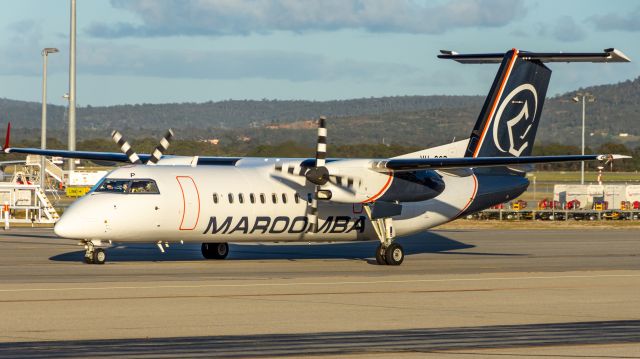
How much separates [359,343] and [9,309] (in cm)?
635

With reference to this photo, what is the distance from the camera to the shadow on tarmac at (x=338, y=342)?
12.2 metres

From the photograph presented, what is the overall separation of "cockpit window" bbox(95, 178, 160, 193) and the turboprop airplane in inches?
1.1

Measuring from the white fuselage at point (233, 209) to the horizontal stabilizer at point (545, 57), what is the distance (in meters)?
4.29

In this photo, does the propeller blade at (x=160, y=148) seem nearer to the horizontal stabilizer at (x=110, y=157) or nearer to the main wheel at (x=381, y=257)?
the horizontal stabilizer at (x=110, y=157)

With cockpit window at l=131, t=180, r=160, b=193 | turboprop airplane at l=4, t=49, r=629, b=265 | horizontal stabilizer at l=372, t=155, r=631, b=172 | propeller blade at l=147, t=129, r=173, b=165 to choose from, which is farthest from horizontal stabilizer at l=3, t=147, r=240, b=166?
horizontal stabilizer at l=372, t=155, r=631, b=172

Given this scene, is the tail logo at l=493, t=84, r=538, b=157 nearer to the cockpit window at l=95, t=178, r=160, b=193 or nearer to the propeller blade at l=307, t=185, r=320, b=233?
the propeller blade at l=307, t=185, r=320, b=233

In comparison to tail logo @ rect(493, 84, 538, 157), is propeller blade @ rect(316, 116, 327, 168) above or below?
below

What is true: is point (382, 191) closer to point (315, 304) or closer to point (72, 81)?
point (315, 304)

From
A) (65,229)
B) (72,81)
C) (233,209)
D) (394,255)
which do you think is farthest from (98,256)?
(72,81)

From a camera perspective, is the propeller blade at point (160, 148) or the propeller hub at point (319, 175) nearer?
the propeller hub at point (319, 175)

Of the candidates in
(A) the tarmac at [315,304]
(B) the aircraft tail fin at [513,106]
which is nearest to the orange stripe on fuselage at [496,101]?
(B) the aircraft tail fin at [513,106]

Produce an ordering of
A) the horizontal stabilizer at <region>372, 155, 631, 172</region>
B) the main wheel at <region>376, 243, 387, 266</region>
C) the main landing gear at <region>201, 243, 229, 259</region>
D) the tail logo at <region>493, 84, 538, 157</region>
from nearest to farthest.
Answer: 1. the horizontal stabilizer at <region>372, 155, 631, 172</region>
2. the main wheel at <region>376, 243, 387, 266</region>
3. the main landing gear at <region>201, 243, 229, 259</region>
4. the tail logo at <region>493, 84, 538, 157</region>

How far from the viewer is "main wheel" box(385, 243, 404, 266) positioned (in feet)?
87.6

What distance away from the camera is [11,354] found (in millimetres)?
11906
